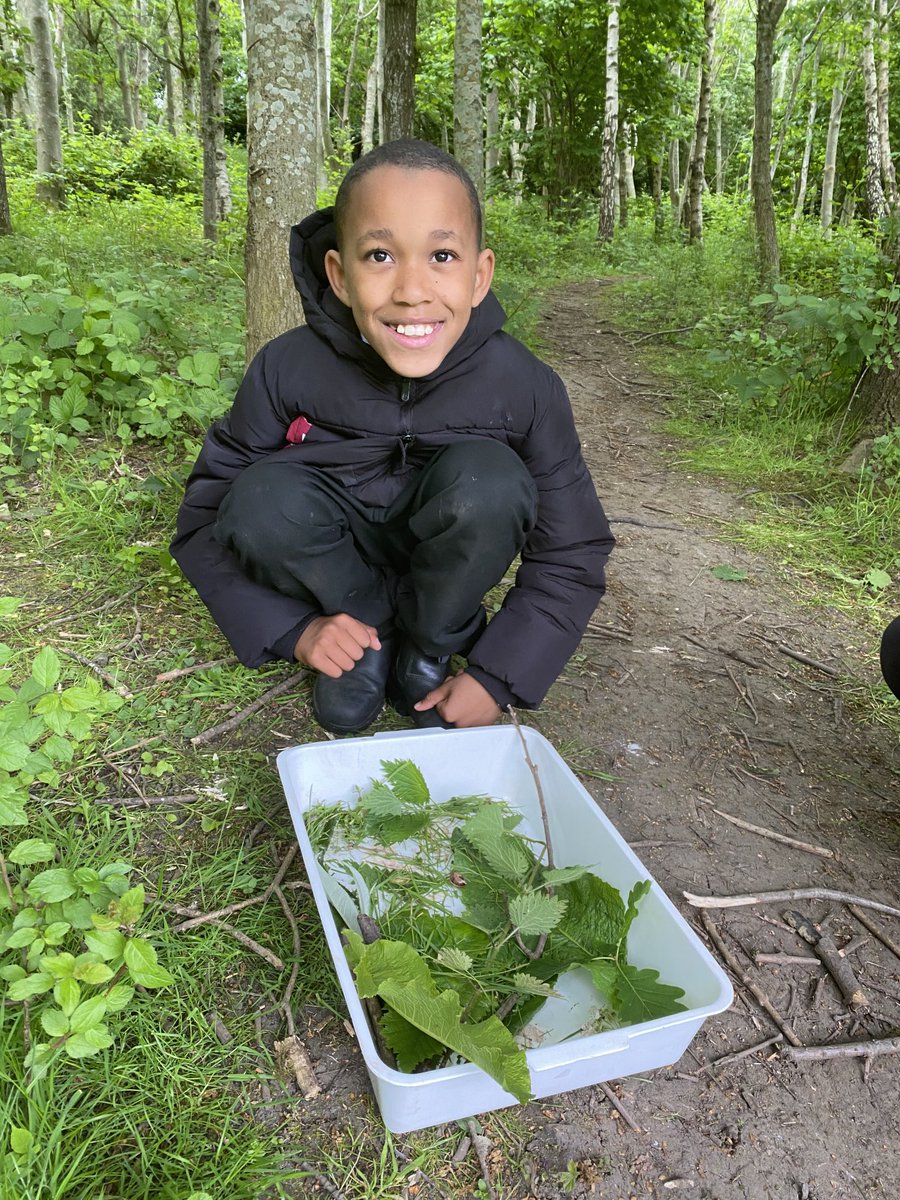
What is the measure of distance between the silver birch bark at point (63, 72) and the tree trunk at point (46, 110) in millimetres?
9093

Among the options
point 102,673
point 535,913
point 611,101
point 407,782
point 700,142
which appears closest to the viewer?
point 535,913

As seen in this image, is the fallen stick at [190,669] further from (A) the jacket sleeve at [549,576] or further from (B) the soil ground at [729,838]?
(B) the soil ground at [729,838]

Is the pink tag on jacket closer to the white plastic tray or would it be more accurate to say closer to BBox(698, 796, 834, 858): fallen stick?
the white plastic tray

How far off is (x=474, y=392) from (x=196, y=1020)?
128cm

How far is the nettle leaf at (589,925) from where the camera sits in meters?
1.18

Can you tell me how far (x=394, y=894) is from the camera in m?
1.33

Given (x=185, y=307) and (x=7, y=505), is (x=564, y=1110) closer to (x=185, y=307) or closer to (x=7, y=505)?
(x=7, y=505)

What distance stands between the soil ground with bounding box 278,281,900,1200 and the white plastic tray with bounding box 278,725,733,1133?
0.09 m

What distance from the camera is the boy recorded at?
1.53m

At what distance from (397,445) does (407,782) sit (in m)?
0.76

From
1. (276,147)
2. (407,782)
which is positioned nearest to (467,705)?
(407,782)

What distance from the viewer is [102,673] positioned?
182 centimetres

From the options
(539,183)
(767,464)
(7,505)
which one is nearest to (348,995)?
(7,505)

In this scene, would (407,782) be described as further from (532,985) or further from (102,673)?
(102,673)
